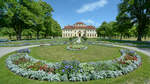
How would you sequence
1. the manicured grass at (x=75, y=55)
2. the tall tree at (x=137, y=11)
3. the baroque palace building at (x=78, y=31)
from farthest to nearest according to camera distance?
the baroque palace building at (x=78, y=31) → the tall tree at (x=137, y=11) → the manicured grass at (x=75, y=55)

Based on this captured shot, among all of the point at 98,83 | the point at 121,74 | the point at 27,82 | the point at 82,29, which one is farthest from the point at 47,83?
the point at 82,29

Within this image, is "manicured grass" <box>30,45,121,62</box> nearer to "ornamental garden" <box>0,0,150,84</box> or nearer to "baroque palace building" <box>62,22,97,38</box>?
"ornamental garden" <box>0,0,150,84</box>

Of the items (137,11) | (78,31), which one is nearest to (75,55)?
(137,11)

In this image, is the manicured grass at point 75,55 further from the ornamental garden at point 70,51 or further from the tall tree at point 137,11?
the tall tree at point 137,11

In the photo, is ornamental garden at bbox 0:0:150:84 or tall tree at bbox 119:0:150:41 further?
tall tree at bbox 119:0:150:41

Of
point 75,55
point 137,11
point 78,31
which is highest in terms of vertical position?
point 137,11

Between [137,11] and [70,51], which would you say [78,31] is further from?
[70,51]

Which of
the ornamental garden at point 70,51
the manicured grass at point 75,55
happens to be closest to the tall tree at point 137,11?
the ornamental garden at point 70,51

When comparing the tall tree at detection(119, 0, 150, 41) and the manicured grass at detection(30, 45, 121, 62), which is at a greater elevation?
the tall tree at detection(119, 0, 150, 41)

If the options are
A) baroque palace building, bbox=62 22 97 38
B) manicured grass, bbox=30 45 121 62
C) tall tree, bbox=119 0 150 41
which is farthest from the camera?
baroque palace building, bbox=62 22 97 38

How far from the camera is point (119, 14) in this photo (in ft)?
93.1

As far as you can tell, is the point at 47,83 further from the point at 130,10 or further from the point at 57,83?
the point at 130,10

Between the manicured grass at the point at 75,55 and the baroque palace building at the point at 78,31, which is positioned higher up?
the baroque palace building at the point at 78,31

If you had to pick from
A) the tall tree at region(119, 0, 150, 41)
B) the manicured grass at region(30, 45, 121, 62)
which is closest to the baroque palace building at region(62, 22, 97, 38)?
the tall tree at region(119, 0, 150, 41)
